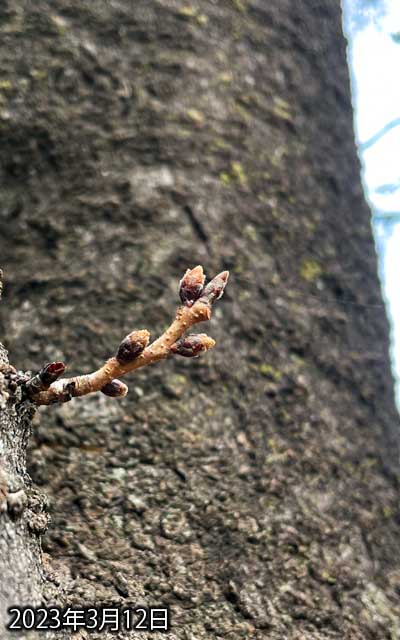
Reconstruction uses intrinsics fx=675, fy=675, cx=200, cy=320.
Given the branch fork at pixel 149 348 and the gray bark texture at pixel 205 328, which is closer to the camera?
the branch fork at pixel 149 348

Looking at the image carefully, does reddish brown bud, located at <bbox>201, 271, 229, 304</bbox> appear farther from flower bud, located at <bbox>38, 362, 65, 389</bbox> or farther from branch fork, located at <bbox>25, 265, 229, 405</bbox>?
flower bud, located at <bbox>38, 362, 65, 389</bbox>

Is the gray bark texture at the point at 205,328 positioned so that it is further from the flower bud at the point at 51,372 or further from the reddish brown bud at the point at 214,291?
the reddish brown bud at the point at 214,291

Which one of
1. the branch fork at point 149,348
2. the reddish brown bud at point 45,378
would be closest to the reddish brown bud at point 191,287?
the branch fork at point 149,348

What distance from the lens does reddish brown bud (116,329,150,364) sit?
2.17 ft

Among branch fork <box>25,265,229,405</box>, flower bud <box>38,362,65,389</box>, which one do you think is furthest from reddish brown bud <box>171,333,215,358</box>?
flower bud <box>38,362,65,389</box>

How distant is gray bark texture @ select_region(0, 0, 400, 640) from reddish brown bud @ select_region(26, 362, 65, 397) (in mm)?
19

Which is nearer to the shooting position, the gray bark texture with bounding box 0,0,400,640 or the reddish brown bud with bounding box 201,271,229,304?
the reddish brown bud with bounding box 201,271,229,304

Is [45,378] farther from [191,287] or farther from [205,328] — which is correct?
[205,328]

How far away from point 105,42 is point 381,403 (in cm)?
89

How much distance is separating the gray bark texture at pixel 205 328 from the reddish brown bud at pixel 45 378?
0.02 meters

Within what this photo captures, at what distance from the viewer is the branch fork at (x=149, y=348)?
0.67m

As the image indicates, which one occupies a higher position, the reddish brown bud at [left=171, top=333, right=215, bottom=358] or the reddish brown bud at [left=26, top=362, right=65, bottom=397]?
the reddish brown bud at [left=171, top=333, right=215, bottom=358]

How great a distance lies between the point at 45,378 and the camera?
0.69 m

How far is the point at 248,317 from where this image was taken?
1.18 meters
